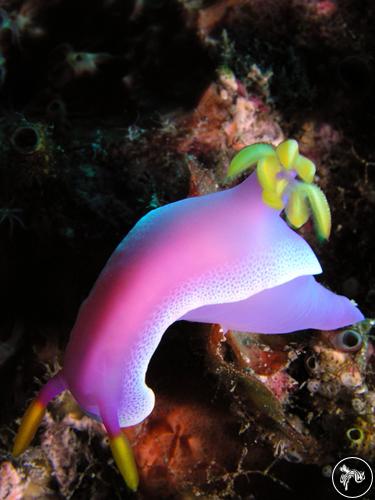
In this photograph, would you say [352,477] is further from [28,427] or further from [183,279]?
[28,427]

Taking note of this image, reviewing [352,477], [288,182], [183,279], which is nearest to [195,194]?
[288,182]

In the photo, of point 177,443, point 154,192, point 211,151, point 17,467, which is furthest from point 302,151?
point 17,467

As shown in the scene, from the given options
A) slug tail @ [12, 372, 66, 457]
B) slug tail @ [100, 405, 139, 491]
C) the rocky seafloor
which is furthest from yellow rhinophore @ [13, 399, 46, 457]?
the rocky seafloor

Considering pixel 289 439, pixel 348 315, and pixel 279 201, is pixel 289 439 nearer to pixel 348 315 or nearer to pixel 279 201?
pixel 348 315

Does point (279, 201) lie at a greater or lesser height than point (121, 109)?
greater

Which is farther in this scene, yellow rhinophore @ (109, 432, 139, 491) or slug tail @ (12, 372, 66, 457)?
slug tail @ (12, 372, 66, 457)

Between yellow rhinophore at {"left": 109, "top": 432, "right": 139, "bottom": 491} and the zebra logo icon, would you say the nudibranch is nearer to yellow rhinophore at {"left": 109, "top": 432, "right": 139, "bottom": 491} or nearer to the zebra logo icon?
yellow rhinophore at {"left": 109, "top": 432, "right": 139, "bottom": 491}
